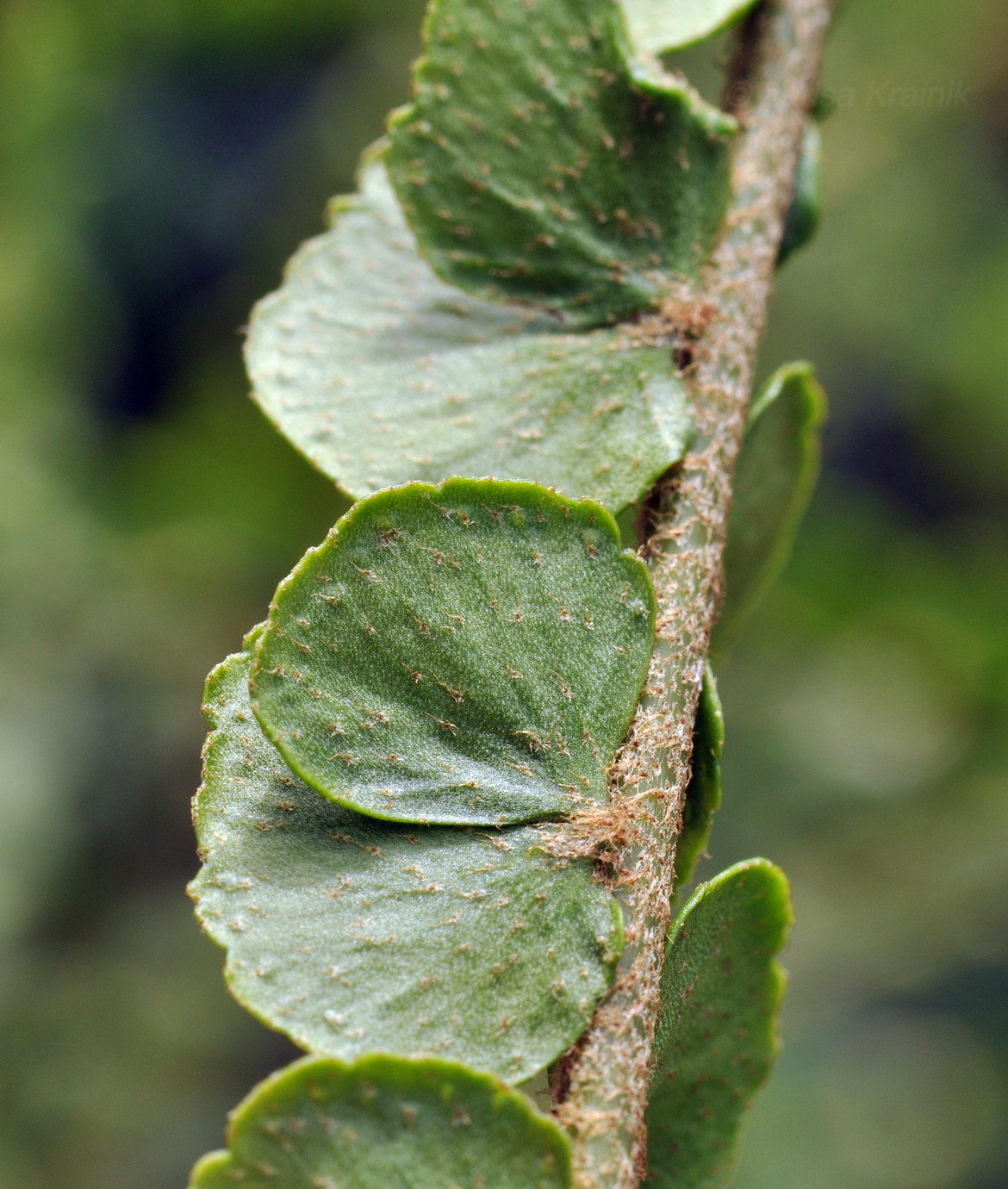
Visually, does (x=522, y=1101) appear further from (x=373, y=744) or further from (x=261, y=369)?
(x=261, y=369)

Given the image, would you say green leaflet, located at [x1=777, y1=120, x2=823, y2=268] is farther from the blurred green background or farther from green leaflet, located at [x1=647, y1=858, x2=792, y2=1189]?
the blurred green background

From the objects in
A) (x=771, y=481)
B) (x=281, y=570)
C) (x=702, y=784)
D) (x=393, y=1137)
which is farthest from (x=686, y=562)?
(x=281, y=570)

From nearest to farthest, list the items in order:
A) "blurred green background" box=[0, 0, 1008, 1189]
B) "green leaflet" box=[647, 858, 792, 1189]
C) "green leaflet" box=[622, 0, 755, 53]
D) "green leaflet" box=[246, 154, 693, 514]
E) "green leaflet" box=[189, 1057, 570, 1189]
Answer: "green leaflet" box=[189, 1057, 570, 1189], "green leaflet" box=[647, 858, 792, 1189], "green leaflet" box=[246, 154, 693, 514], "green leaflet" box=[622, 0, 755, 53], "blurred green background" box=[0, 0, 1008, 1189]

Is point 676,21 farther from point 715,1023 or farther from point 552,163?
point 715,1023

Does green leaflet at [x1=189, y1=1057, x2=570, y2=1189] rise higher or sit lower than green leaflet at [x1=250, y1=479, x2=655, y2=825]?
lower

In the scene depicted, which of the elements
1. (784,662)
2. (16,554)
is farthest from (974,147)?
(16,554)

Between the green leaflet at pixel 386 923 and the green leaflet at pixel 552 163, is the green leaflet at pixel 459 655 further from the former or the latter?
the green leaflet at pixel 552 163

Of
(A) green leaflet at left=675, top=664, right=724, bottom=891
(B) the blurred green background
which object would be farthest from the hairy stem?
(B) the blurred green background
